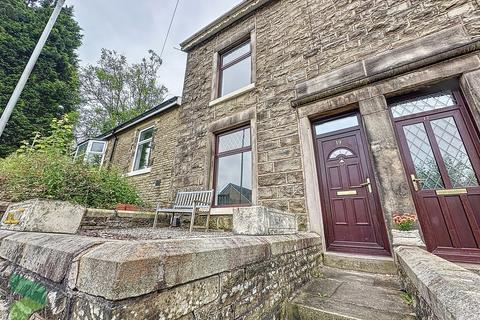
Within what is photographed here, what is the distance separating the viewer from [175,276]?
93 cm

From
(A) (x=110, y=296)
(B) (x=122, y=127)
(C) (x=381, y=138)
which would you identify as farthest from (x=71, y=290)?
(B) (x=122, y=127)

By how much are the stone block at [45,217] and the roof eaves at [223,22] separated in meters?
6.16

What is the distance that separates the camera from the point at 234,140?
4945 mm

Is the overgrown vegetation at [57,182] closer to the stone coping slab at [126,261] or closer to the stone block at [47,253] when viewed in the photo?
the stone block at [47,253]

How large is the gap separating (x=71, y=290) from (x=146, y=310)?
38cm

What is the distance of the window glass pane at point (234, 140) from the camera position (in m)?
4.72

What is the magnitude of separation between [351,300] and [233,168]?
3.27m

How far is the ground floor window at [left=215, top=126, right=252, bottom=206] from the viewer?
438cm

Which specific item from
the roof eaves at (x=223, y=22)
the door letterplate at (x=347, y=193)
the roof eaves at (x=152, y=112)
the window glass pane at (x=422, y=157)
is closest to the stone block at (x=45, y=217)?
the door letterplate at (x=347, y=193)

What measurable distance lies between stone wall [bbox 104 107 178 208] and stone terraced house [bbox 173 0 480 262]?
128 cm

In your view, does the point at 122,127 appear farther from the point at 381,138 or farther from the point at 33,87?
the point at 381,138

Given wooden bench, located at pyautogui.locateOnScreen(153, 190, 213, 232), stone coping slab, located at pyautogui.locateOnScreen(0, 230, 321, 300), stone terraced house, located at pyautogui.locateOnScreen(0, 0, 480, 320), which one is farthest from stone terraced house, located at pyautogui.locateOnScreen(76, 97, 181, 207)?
stone coping slab, located at pyautogui.locateOnScreen(0, 230, 321, 300)

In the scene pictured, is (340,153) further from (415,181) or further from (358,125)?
(415,181)

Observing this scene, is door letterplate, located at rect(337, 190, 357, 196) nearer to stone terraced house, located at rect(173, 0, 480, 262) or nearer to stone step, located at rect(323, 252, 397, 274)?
stone terraced house, located at rect(173, 0, 480, 262)
